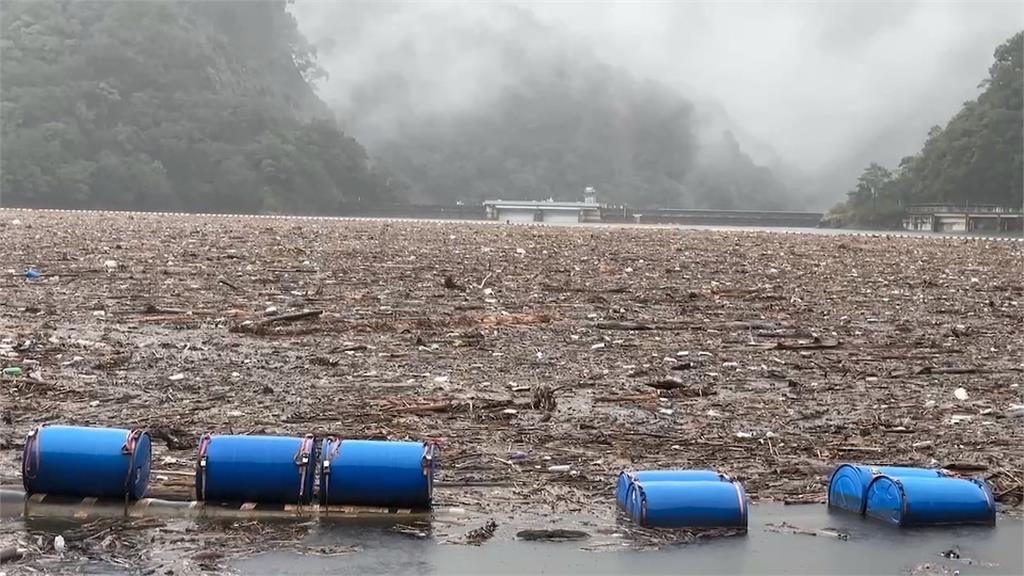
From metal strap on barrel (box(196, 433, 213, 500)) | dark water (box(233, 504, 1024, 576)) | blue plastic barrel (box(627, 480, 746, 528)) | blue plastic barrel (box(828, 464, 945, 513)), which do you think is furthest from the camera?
blue plastic barrel (box(828, 464, 945, 513))

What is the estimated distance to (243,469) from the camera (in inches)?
191

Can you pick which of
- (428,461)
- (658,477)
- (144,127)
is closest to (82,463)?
(428,461)

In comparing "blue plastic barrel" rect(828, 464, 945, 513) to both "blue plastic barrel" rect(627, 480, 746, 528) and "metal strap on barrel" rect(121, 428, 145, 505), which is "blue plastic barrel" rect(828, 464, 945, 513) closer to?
"blue plastic barrel" rect(627, 480, 746, 528)

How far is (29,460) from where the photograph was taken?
4.76 m

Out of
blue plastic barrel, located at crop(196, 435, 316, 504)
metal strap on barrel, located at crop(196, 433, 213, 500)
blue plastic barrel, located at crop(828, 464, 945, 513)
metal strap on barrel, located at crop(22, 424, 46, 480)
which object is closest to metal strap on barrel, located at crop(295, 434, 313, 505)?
blue plastic barrel, located at crop(196, 435, 316, 504)

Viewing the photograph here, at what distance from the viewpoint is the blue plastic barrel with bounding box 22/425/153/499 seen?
478 cm

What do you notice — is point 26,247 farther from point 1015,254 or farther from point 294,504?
point 1015,254

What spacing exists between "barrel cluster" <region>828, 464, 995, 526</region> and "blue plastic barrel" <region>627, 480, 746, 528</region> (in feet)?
2.19

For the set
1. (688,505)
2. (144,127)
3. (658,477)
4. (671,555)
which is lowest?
(671,555)

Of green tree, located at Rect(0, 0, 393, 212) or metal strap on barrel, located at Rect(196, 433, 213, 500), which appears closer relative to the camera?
metal strap on barrel, located at Rect(196, 433, 213, 500)

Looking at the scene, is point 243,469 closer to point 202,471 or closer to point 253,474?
point 253,474

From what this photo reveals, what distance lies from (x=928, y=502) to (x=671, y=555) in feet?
4.39

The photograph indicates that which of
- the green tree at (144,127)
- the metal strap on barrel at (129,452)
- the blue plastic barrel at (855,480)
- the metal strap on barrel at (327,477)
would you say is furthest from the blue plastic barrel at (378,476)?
the green tree at (144,127)

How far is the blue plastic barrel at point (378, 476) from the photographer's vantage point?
16.0ft
